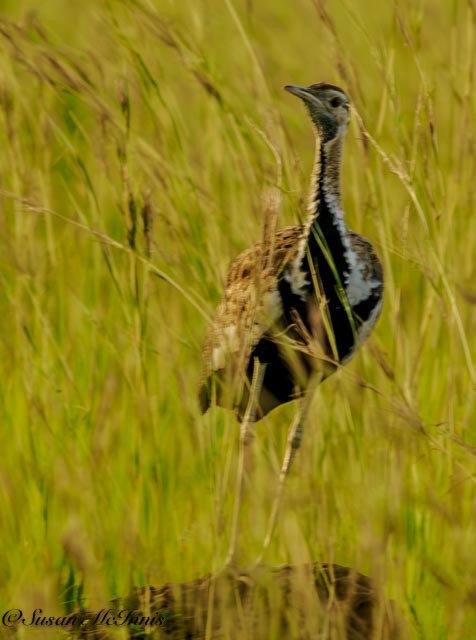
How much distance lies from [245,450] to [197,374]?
1.87 feet

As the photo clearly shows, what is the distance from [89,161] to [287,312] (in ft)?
7.35

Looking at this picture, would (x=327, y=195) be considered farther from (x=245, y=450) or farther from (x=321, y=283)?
(x=245, y=450)

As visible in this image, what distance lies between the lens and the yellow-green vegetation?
2.58 metres

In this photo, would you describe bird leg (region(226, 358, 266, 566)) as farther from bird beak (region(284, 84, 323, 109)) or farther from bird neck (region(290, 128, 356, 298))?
bird beak (region(284, 84, 323, 109))

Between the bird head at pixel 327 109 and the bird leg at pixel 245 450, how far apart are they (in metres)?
0.57

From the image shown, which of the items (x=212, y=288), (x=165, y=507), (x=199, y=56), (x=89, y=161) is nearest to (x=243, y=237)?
(x=212, y=288)

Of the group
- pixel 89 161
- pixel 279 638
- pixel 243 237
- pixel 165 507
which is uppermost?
pixel 89 161

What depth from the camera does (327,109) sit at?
10.4 ft

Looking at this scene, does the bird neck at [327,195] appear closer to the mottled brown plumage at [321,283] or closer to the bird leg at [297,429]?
the mottled brown plumage at [321,283]

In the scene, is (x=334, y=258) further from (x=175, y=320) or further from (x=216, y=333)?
(x=175, y=320)

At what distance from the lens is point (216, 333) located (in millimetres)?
3248

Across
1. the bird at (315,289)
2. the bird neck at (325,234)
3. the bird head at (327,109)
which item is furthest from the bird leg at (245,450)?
the bird head at (327,109)

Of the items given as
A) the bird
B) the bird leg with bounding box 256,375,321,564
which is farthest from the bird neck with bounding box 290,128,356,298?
the bird leg with bounding box 256,375,321,564

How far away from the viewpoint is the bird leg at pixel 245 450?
2725mm
